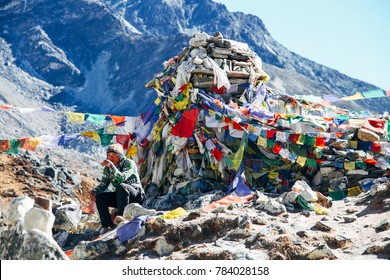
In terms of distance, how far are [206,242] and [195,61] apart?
→ 18.4 feet

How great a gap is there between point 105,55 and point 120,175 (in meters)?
107

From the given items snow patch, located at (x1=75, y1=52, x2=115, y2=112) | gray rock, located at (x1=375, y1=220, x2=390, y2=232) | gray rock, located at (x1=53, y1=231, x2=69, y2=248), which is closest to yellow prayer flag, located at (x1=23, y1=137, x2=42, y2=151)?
gray rock, located at (x1=53, y1=231, x2=69, y2=248)

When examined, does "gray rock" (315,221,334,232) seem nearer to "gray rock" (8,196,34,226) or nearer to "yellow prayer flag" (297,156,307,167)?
"gray rock" (8,196,34,226)

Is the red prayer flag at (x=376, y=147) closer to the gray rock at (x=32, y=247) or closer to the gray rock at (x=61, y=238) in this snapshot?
the gray rock at (x=61, y=238)

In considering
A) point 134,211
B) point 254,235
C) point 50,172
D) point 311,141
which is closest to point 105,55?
point 50,172

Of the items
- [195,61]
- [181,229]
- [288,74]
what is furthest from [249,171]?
[288,74]

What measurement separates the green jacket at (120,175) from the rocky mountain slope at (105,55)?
7813 centimetres

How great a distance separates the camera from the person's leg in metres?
8.21

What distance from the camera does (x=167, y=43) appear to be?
104625 millimetres

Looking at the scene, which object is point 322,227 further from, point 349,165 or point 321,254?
point 349,165

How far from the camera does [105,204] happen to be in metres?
8.33

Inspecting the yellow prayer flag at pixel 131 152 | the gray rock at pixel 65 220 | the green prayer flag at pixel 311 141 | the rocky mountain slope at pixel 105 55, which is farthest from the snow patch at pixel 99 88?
the gray rock at pixel 65 220

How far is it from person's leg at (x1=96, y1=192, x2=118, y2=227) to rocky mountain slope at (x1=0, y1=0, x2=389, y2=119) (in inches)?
3083

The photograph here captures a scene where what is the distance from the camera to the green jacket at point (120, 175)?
27.0 feet
